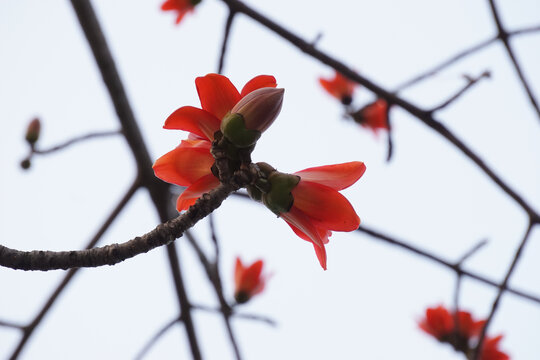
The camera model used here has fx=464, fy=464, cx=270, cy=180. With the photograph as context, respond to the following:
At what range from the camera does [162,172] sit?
59cm

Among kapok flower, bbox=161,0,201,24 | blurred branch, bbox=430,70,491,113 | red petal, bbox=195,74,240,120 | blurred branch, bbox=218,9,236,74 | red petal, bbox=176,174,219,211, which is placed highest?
kapok flower, bbox=161,0,201,24

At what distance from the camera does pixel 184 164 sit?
59 centimetres

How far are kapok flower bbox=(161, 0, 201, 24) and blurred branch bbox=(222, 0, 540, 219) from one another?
534 mm

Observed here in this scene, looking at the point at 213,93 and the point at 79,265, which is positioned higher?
the point at 213,93

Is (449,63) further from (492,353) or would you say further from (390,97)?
(492,353)

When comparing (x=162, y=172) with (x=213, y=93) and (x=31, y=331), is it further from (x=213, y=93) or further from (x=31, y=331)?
(x=31, y=331)

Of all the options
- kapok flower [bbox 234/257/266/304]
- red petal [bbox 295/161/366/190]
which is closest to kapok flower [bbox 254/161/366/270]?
red petal [bbox 295/161/366/190]

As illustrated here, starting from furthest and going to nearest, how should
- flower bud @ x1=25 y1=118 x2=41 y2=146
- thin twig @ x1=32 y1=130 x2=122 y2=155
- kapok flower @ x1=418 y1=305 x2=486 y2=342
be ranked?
kapok flower @ x1=418 y1=305 x2=486 y2=342 → flower bud @ x1=25 y1=118 x2=41 y2=146 → thin twig @ x1=32 y1=130 x2=122 y2=155

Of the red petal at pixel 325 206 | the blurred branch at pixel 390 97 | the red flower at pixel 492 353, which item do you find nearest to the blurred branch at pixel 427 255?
the blurred branch at pixel 390 97

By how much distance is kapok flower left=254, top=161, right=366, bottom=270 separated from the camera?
56 cm

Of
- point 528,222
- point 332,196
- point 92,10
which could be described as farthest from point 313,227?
point 92,10

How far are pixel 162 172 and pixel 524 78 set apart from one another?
798 mm

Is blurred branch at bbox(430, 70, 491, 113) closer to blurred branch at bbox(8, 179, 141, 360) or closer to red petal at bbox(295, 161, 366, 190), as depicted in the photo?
red petal at bbox(295, 161, 366, 190)

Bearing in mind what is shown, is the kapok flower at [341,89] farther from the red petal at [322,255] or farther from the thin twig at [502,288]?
the red petal at [322,255]
